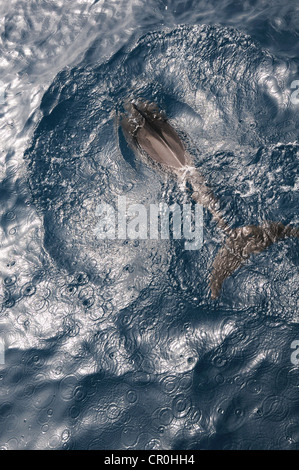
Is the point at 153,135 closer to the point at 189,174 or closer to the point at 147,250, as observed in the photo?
the point at 189,174

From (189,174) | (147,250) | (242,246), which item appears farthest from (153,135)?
(242,246)

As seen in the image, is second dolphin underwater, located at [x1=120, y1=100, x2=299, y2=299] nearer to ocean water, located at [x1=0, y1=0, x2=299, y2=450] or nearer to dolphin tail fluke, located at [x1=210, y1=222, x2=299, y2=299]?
dolphin tail fluke, located at [x1=210, y1=222, x2=299, y2=299]

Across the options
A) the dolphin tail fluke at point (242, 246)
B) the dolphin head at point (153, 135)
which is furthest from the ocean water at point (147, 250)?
the dolphin head at point (153, 135)

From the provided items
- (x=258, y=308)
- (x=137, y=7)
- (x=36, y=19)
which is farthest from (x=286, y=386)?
(x=36, y=19)

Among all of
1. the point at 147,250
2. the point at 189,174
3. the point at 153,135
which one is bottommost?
the point at 147,250

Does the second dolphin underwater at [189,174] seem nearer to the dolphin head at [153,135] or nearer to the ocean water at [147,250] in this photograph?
the dolphin head at [153,135]
